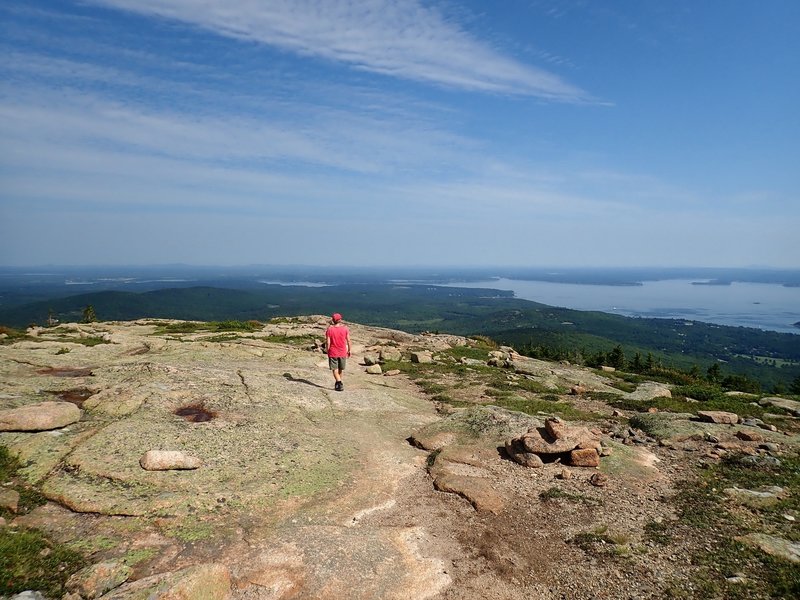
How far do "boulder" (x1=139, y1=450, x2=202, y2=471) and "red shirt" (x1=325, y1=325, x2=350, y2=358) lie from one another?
890 centimetres

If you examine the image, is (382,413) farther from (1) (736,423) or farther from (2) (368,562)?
(1) (736,423)

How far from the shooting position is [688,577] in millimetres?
7758

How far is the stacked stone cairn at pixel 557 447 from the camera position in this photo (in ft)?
41.5

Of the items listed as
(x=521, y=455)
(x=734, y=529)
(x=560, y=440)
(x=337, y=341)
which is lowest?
(x=521, y=455)

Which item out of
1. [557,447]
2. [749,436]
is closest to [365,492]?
[557,447]

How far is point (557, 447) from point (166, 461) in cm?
1075

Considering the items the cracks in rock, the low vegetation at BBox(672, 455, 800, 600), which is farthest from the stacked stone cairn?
the cracks in rock

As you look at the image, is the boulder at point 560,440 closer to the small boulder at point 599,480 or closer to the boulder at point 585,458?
the boulder at point 585,458

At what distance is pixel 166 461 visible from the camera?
1003 centimetres

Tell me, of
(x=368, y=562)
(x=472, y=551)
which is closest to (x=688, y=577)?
(x=472, y=551)

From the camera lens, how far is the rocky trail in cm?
750

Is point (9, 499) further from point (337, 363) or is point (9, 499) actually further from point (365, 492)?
point (337, 363)

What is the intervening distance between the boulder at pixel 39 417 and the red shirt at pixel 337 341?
363 inches

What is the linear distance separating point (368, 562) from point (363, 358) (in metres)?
20.5
